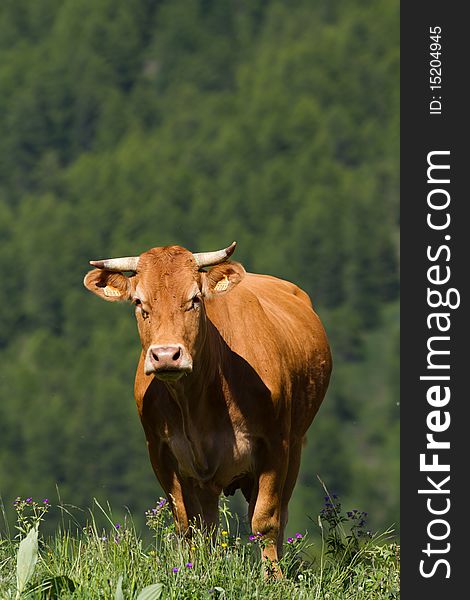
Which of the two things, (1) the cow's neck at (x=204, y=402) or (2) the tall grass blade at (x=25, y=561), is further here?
(1) the cow's neck at (x=204, y=402)

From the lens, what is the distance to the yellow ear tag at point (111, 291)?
10.1m

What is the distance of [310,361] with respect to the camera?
11906 millimetres

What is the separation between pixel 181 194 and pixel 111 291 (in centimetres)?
12915

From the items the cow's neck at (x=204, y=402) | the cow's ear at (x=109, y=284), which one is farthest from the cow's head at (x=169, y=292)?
the cow's neck at (x=204, y=402)

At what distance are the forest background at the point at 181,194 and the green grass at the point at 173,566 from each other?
69.9 meters

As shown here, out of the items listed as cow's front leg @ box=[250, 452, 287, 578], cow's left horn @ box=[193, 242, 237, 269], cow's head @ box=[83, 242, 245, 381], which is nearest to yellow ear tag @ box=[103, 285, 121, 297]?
cow's head @ box=[83, 242, 245, 381]

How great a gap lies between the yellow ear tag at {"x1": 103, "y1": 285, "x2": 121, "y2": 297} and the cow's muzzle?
2.92 feet

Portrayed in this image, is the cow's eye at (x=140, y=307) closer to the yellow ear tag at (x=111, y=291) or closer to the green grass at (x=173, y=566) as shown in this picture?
the yellow ear tag at (x=111, y=291)

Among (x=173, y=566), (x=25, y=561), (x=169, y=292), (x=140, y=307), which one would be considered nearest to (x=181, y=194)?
(x=140, y=307)

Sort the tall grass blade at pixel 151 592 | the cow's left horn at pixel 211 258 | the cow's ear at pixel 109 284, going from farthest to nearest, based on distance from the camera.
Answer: the cow's ear at pixel 109 284 → the cow's left horn at pixel 211 258 → the tall grass blade at pixel 151 592

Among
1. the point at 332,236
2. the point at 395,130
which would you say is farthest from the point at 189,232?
the point at 395,130

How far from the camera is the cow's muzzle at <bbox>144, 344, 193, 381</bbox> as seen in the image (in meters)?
9.22

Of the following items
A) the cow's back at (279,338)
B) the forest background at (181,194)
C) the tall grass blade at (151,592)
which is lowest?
the tall grass blade at (151,592)

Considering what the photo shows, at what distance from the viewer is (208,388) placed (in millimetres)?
10234
